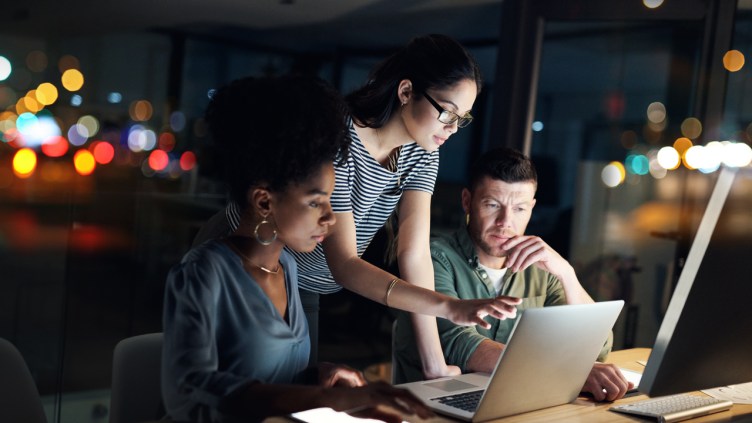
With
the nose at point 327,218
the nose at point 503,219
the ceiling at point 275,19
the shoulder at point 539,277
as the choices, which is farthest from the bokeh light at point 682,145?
the nose at point 327,218

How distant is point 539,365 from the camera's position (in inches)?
59.5

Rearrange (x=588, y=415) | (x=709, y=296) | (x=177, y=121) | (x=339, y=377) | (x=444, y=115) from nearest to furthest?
(x=709, y=296), (x=339, y=377), (x=588, y=415), (x=444, y=115), (x=177, y=121)

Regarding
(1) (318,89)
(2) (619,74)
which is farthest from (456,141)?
(1) (318,89)

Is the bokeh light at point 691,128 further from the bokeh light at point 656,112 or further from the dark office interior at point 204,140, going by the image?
the bokeh light at point 656,112

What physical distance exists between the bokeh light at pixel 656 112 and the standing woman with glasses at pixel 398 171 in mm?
2352

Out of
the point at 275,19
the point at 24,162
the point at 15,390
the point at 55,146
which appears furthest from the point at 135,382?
the point at 275,19

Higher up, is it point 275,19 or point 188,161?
point 275,19

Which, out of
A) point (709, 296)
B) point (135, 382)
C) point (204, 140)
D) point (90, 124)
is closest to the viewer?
point (709, 296)

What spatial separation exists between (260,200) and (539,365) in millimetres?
597

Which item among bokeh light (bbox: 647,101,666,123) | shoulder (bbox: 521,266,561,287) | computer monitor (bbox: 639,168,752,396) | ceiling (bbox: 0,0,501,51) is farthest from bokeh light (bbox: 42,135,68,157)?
computer monitor (bbox: 639,168,752,396)

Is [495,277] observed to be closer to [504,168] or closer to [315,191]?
[504,168]

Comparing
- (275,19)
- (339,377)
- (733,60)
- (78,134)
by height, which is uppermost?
(275,19)

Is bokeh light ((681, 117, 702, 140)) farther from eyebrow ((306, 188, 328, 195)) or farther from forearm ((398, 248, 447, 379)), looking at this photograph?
eyebrow ((306, 188, 328, 195))

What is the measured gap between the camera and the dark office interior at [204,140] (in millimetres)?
3539
